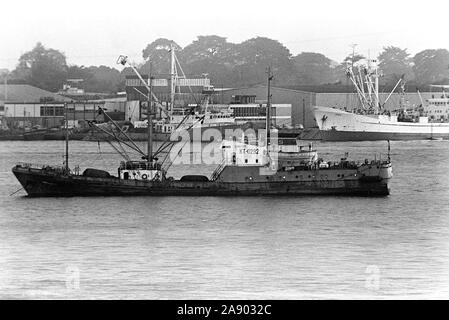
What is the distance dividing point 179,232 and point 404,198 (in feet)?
30.3

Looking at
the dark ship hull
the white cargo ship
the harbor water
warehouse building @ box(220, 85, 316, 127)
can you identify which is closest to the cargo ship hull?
the white cargo ship

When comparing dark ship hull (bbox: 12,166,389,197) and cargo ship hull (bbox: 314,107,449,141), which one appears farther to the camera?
cargo ship hull (bbox: 314,107,449,141)

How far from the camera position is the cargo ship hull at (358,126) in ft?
215

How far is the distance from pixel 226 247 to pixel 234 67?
54.2 meters

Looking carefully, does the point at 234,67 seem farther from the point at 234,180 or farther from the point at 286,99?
the point at 234,180

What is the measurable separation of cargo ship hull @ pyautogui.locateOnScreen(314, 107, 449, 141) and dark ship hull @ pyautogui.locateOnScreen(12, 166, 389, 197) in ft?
129

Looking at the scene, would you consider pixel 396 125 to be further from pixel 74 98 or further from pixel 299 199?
pixel 299 199

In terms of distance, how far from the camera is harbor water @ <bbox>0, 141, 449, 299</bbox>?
1270 cm

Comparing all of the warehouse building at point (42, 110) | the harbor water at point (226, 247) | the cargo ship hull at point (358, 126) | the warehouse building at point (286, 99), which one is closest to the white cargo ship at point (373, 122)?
the cargo ship hull at point (358, 126)

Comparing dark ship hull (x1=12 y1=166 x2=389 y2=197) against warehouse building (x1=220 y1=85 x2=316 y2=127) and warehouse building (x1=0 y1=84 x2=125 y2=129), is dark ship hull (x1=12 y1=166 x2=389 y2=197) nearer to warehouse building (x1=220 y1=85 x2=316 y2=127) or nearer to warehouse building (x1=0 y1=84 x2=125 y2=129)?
warehouse building (x1=220 y1=85 x2=316 y2=127)

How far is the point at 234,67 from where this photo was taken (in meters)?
70.4

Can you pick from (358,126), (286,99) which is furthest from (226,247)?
(286,99)

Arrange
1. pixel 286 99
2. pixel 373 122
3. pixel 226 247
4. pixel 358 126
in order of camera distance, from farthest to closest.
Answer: pixel 286 99
pixel 373 122
pixel 358 126
pixel 226 247

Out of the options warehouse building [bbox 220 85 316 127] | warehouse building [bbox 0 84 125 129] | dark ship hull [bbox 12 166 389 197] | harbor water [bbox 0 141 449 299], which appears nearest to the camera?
harbor water [bbox 0 141 449 299]
